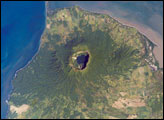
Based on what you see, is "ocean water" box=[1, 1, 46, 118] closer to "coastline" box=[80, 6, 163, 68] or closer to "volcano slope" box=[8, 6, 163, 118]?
"volcano slope" box=[8, 6, 163, 118]

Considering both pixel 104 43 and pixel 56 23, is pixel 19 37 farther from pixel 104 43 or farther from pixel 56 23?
pixel 104 43

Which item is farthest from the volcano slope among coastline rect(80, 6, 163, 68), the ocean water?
the ocean water

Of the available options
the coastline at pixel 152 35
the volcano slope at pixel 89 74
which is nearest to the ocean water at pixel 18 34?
the volcano slope at pixel 89 74

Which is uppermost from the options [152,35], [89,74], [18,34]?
[18,34]

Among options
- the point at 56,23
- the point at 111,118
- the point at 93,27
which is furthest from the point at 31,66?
the point at 111,118

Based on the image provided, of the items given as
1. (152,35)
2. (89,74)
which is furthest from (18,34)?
(152,35)

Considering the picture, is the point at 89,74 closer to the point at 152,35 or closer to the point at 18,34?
the point at 152,35

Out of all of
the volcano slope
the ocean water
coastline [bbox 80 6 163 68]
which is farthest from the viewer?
Answer: the ocean water
